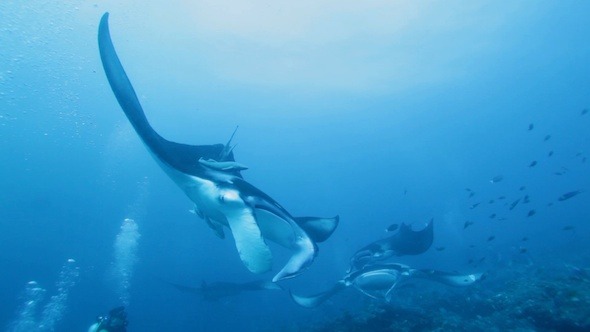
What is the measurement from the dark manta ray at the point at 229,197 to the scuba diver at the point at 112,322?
4.13 m

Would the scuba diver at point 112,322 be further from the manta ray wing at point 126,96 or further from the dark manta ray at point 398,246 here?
the dark manta ray at point 398,246

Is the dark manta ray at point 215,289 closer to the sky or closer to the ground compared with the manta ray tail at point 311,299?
closer to the sky

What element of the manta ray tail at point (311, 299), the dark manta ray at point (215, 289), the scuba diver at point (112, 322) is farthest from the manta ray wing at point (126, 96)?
the dark manta ray at point (215, 289)

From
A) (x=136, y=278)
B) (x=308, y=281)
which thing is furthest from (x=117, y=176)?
(x=308, y=281)

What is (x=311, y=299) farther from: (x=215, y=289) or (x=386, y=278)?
(x=215, y=289)

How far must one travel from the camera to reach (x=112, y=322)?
256 inches

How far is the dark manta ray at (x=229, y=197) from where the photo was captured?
10.0 ft

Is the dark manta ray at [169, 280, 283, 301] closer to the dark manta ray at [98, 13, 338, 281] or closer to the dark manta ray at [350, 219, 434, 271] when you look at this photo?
the dark manta ray at [350, 219, 434, 271]

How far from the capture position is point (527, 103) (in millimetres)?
48844

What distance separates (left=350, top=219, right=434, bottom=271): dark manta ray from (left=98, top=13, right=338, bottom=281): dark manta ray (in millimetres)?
6187

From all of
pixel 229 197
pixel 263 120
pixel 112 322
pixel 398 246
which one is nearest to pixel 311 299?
pixel 398 246

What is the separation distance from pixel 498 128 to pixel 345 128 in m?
34.9

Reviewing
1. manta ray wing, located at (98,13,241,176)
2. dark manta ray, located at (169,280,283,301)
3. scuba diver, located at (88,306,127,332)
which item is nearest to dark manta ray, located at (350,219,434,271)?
scuba diver, located at (88,306,127,332)

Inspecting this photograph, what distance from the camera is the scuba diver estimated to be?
6.40m
